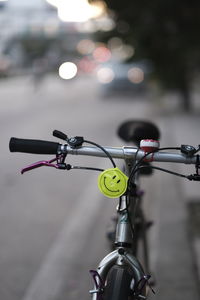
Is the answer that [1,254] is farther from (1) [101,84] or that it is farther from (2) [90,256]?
(1) [101,84]

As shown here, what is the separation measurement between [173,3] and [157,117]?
13.0 feet

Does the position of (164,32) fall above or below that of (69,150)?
above

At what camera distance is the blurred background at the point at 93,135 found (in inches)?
186

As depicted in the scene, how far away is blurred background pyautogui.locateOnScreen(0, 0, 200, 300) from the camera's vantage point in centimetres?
473

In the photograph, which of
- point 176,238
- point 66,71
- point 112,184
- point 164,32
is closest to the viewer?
point 112,184

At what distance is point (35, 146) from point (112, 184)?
414 millimetres

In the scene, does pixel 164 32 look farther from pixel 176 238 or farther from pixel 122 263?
pixel 122 263

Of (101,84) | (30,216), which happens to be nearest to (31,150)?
(30,216)

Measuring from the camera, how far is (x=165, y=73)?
51.2 ft

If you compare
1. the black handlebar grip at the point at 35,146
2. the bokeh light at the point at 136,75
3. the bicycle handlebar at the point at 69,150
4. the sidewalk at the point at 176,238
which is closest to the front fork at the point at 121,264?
the bicycle handlebar at the point at 69,150

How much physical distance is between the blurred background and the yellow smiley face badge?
191cm

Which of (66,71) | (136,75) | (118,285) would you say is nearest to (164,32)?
(136,75)

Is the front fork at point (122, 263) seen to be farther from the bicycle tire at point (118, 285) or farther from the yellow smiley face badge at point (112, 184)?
the yellow smiley face badge at point (112, 184)

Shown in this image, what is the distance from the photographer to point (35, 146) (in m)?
2.49
